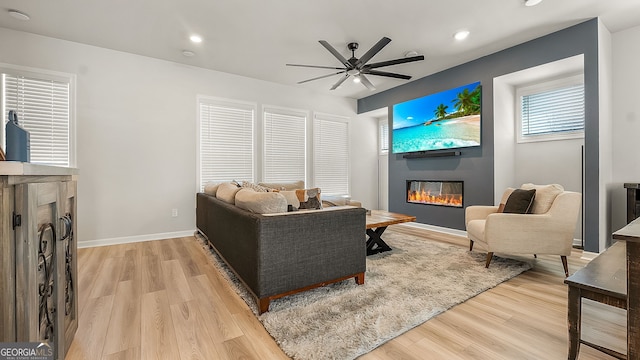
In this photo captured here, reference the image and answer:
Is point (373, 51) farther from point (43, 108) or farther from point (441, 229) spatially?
point (43, 108)

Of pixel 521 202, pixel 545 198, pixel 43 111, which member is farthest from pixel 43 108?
pixel 545 198

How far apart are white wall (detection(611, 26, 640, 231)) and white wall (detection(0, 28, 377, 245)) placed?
5.26 m

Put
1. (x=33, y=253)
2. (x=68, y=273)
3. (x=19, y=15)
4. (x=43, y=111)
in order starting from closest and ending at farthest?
(x=33, y=253), (x=68, y=273), (x=19, y=15), (x=43, y=111)

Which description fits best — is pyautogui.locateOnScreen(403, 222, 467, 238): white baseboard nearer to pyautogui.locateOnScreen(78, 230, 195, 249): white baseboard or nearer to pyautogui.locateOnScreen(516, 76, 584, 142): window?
pyautogui.locateOnScreen(516, 76, 584, 142): window

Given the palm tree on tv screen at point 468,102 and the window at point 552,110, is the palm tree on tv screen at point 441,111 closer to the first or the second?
the palm tree on tv screen at point 468,102

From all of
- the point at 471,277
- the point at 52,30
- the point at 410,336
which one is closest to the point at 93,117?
the point at 52,30

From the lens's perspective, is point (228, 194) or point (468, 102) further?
point (468, 102)

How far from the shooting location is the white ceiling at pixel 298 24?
2.77 metres

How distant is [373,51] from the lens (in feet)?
9.82

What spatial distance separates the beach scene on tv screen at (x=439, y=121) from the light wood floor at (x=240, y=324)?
230cm

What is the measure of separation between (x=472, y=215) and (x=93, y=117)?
5.05m

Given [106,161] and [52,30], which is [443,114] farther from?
[52,30]

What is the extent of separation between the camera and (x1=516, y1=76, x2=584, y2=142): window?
362 centimetres

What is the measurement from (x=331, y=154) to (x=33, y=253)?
16.8 feet
